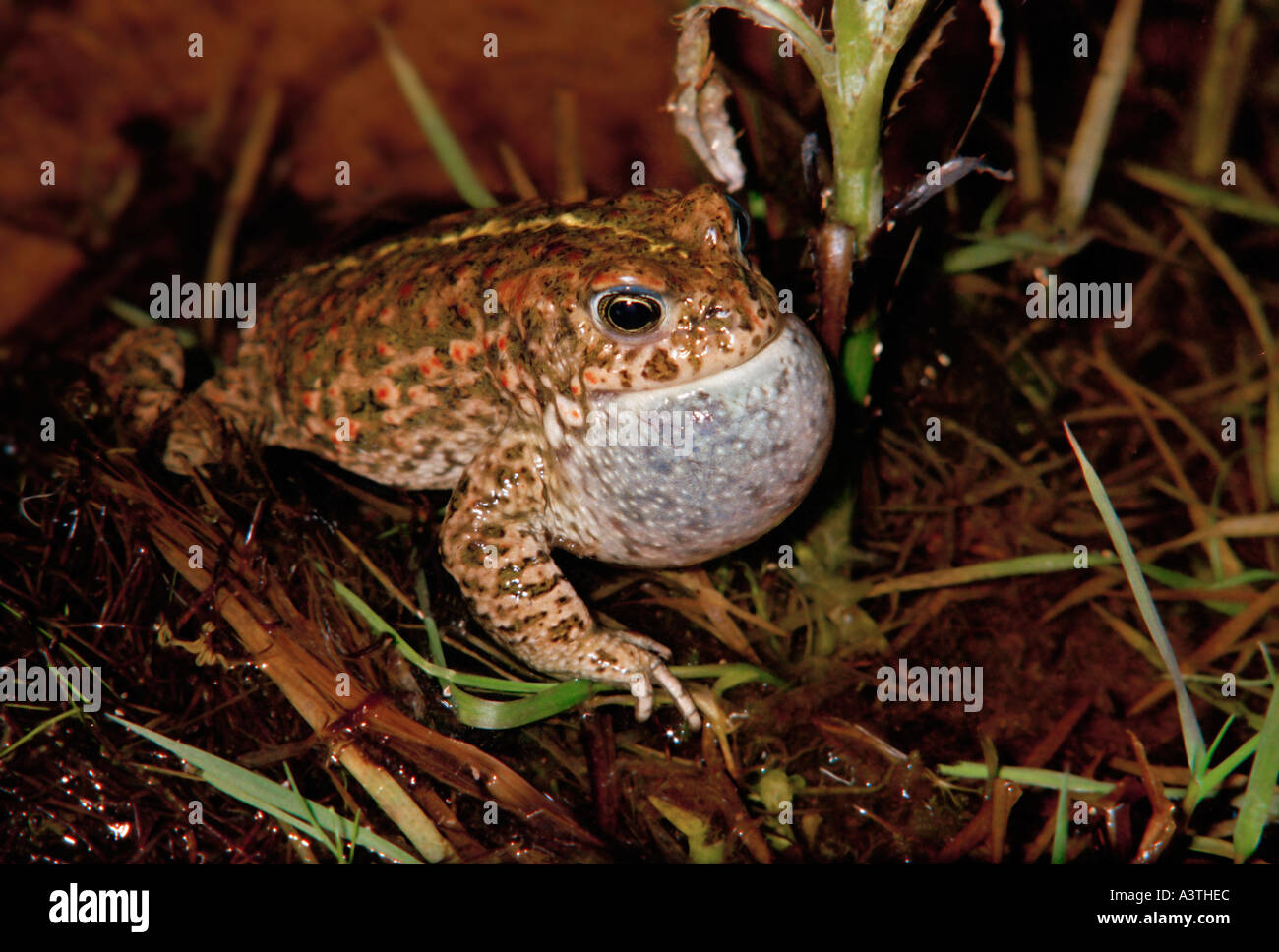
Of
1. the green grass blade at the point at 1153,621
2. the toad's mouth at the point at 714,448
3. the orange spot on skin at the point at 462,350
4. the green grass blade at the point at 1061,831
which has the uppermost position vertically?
the orange spot on skin at the point at 462,350

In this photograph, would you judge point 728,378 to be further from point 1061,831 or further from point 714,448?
point 1061,831

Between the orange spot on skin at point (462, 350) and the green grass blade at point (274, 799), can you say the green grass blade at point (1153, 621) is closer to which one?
the orange spot on skin at point (462, 350)

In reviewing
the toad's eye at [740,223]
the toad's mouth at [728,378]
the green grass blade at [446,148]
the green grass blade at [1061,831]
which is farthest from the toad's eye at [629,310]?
the green grass blade at [446,148]

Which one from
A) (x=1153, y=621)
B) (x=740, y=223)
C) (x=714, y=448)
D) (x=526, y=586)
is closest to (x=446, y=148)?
(x=740, y=223)

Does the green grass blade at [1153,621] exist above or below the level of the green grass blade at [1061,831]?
above

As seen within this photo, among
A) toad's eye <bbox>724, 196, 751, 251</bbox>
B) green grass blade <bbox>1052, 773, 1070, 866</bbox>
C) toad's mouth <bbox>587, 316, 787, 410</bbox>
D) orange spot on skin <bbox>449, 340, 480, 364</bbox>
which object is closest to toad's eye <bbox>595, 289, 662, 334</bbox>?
toad's mouth <bbox>587, 316, 787, 410</bbox>

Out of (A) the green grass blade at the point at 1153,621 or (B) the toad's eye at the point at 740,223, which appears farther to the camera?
(B) the toad's eye at the point at 740,223

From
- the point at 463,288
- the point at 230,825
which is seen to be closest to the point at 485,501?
the point at 463,288
